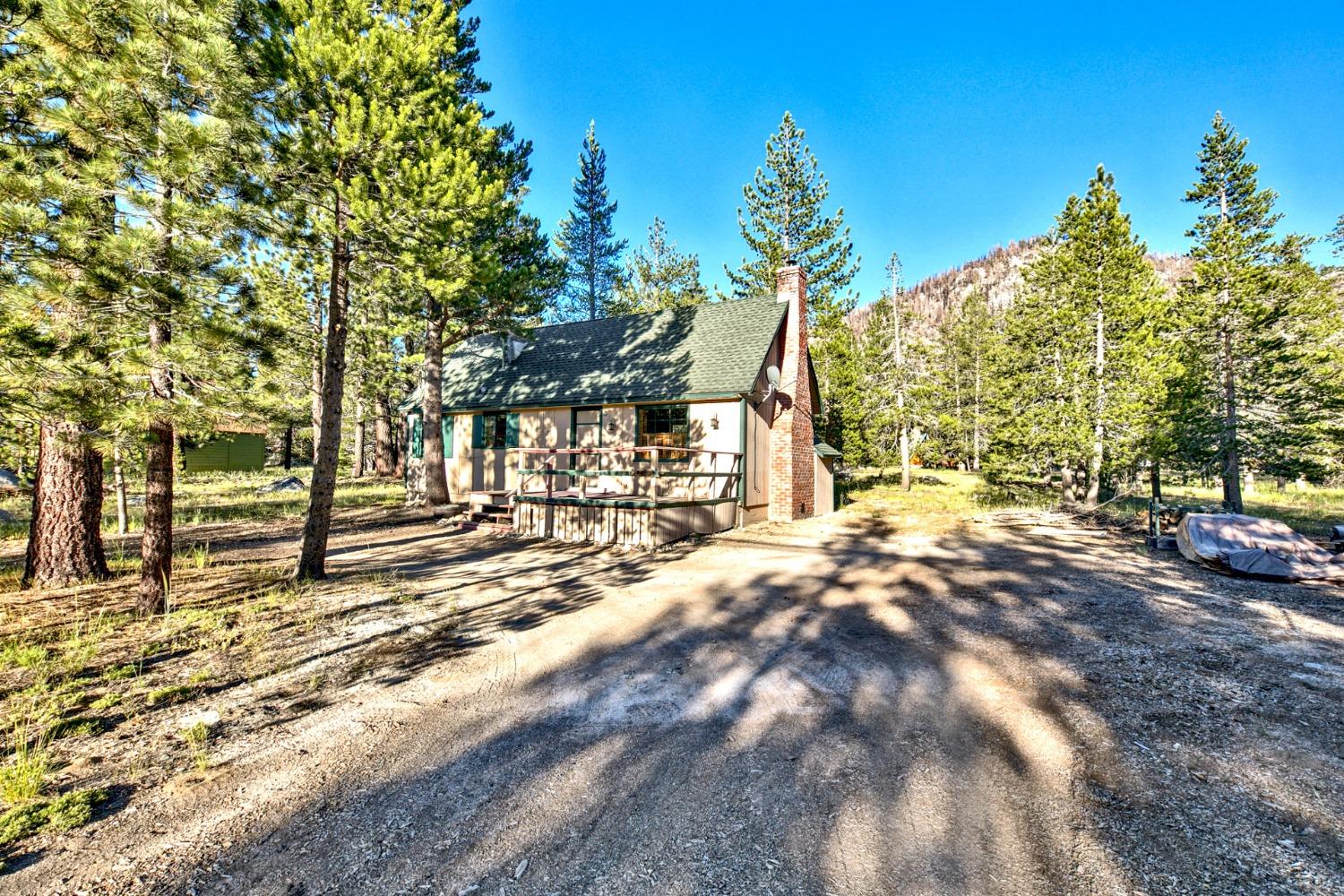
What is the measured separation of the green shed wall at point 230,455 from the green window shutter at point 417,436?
18.4 m

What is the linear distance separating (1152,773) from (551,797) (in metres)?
3.67

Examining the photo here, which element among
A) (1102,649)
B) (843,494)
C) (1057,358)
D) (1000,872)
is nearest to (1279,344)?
(1057,358)

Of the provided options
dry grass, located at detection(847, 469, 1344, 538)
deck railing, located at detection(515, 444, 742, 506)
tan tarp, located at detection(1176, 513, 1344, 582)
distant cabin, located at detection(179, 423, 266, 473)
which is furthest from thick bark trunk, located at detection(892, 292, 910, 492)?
distant cabin, located at detection(179, 423, 266, 473)

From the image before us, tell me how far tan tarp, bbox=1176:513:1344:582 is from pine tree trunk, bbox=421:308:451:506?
18251 mm

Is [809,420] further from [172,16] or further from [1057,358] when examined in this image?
[172,16]

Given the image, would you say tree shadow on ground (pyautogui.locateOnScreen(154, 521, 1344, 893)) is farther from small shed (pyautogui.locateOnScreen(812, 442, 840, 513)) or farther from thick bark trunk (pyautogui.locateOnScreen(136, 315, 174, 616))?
small shed (pyautogui.locateOnScreen(812, 442, 840, 513))

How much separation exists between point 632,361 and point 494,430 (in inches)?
207

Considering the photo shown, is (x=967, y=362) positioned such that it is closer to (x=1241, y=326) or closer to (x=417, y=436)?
(x=1241, y=326)

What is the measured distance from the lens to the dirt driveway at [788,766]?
2.48m

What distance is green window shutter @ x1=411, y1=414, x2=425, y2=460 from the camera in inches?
764

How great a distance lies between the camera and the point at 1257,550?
8.18 metres

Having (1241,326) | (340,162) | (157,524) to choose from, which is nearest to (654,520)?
(157,524)

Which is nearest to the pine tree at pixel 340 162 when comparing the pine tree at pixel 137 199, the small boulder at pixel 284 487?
the pine tree at pixel 137 199

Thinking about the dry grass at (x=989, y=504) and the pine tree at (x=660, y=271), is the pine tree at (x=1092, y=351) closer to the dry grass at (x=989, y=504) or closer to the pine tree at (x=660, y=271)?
the dry grass at (x=989, y=504)
